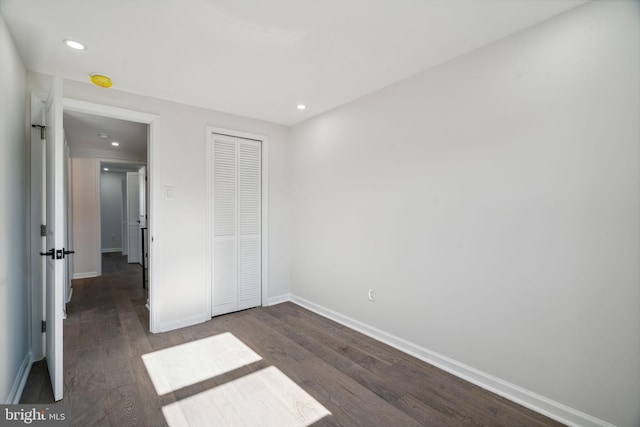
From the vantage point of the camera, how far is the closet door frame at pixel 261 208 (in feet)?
11.2

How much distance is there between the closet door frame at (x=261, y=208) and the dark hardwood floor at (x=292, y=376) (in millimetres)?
374

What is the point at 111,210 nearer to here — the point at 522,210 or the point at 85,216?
the point at 85,216

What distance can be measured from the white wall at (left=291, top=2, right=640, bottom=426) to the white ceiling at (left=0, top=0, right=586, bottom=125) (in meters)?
0.28

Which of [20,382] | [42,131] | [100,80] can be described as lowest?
[20,382]

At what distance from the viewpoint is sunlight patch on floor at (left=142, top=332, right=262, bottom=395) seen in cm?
225

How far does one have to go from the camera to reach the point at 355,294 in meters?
3.21

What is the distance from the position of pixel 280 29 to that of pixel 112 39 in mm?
1170

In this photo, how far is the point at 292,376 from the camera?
229 cm

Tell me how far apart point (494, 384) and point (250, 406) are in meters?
1.68

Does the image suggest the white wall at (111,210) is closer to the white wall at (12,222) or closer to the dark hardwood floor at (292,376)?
the dark hardwood floor at (292,376)

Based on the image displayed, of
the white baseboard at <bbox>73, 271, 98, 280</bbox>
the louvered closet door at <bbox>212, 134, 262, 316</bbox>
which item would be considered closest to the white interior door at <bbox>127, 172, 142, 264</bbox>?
the white baseboard at <bbox>73, 271, 98, 280</bbox>

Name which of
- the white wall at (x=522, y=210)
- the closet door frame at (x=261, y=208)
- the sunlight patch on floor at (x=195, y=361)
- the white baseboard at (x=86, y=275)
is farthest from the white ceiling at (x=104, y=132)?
the white wall at (x=522, y=210)

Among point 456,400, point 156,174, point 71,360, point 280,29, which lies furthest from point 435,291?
point 71,360

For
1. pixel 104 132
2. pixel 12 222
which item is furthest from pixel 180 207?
pixel 104 132
